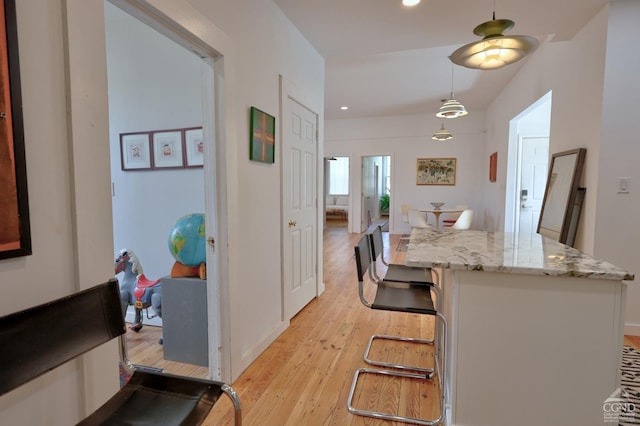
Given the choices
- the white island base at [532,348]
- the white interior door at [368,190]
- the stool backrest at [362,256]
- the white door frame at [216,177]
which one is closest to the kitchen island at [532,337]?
the white island base at [532,348]

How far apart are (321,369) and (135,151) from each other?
2.25 meters

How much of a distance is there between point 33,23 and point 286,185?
1.85m

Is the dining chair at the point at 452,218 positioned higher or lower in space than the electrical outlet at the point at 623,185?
lower

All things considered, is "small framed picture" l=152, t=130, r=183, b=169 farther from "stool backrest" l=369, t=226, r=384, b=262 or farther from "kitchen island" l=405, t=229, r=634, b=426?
"kitchen island" l=405, t=229, r=634, b=426

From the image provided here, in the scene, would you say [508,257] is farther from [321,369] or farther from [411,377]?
[321,369]

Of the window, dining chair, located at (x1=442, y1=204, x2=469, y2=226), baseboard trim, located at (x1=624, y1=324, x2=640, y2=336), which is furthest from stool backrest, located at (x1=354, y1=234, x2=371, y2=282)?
the window

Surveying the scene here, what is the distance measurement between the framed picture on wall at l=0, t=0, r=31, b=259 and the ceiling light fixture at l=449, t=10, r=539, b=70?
168 centimetres

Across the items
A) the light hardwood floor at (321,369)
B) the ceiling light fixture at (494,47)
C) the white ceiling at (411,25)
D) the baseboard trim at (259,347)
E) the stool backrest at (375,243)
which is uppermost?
the white ceiling at (411,25)

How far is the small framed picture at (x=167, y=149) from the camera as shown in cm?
262

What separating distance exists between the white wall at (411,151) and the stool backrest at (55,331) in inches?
283

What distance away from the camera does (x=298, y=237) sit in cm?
298

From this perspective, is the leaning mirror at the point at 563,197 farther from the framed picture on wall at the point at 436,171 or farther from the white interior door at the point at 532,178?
the framed picture on wall at the point at 436,171

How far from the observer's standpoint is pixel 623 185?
2.54 metres

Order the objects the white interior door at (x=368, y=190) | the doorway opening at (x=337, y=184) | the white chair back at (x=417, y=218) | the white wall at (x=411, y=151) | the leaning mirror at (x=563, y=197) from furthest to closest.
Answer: the doorway opening at (x=337, y=184) → the white interior door at (x=368, y=190) → the white wall at (x=411, y=151) → the white chair back at (x=417, y=218) → the leaning mirror at (x=563, y=197)
